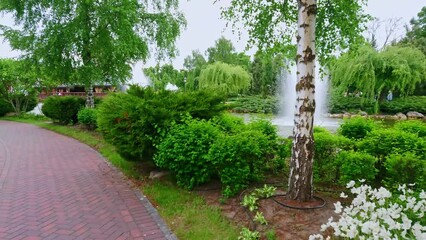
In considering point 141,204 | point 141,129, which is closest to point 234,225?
point 141,204

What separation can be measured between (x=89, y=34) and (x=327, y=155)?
10.6 m

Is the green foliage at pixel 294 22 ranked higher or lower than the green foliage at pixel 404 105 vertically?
higher

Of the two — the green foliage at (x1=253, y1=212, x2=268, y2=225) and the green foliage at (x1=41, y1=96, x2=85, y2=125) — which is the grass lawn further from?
the green foliage at (x1=41, y1=96, x2=85, y2=125)

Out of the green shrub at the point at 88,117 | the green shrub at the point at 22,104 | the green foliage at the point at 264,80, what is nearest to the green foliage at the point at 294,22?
the green shrub at the point at 88,117

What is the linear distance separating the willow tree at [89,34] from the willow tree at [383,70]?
13.2m

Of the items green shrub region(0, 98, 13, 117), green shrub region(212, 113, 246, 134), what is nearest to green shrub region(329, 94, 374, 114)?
green shrub region(212, 113, 246, 134)

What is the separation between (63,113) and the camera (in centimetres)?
1466

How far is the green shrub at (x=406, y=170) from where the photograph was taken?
135 inches

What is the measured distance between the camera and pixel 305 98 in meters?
3.52

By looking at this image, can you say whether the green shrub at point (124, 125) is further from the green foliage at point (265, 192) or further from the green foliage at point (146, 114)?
the green foliage at point (265, 192)

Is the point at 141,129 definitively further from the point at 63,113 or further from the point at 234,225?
the point at 63,113

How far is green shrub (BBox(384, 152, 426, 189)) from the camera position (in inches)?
135

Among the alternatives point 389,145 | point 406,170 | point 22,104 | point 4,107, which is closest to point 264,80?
point 22,104

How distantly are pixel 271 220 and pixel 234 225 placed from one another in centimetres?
43
